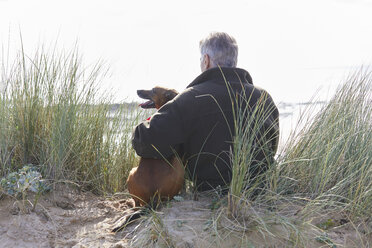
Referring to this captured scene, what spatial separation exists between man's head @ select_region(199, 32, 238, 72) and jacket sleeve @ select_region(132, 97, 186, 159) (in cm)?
57

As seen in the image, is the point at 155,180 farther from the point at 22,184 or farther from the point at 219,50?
the point at 219,50

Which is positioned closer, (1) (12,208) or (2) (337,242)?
(2) (337,242)

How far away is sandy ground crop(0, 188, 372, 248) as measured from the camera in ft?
11.0

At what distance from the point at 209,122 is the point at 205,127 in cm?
6

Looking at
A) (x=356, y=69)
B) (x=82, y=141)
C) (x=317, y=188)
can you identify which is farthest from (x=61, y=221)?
(x=356, y=69)

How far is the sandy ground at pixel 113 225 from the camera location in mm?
3344

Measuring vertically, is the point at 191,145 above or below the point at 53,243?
above

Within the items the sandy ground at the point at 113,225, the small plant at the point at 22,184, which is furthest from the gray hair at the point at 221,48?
the small plant at the point at 22,184

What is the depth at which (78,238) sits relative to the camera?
3811 millimetres

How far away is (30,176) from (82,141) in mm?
866

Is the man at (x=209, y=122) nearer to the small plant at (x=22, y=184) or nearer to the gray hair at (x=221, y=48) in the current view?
the gray hair at (x=221, y=48)

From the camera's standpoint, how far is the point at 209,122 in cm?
398

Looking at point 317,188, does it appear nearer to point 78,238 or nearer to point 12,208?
point 78,238

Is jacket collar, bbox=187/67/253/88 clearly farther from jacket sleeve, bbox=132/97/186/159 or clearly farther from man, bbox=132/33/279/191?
jacket sleeve, bbox=132/97/186/159
